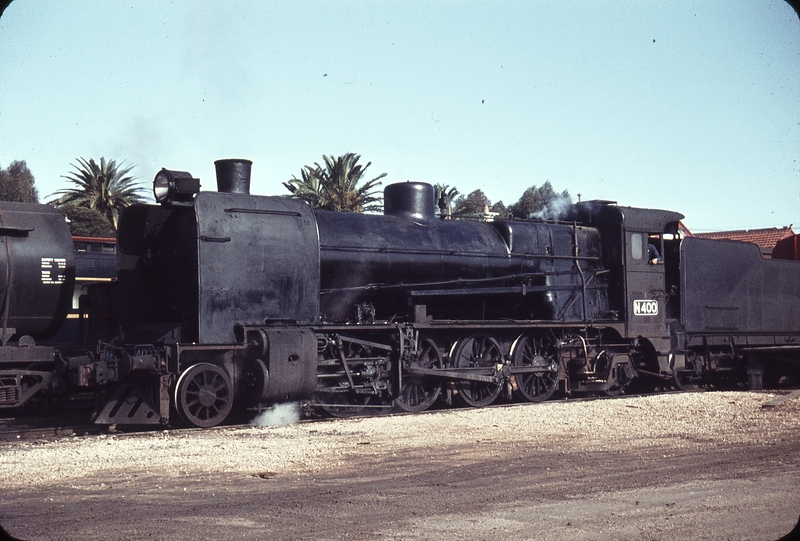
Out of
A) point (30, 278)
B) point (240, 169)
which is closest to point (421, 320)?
point (240, 169)

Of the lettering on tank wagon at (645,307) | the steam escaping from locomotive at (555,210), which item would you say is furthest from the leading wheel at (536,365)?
the steam escaping from locomotive at (555,210)

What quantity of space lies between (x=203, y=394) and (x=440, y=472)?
4.13 metres

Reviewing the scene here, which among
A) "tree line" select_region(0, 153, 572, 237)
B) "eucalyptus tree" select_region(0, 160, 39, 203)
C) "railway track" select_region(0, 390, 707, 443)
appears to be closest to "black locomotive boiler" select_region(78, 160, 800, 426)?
"railway track" select_region(0, 390, 707, 443)

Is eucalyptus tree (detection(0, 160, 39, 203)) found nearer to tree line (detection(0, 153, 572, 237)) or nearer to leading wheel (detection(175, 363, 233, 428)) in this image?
tree line (detection(0, 153, 572, 237))

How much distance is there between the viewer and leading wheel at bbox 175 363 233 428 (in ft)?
34.1

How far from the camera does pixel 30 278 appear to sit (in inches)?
459

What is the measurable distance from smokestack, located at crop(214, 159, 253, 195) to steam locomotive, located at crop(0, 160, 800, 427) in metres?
0.03

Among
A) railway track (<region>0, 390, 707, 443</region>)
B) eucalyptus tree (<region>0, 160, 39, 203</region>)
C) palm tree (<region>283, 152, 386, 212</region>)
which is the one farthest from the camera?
eucalyptus tree (<region>0, 160, 39, 203</region>)

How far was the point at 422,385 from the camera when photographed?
13.2 metres

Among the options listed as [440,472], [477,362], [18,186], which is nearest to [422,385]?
[477,362]

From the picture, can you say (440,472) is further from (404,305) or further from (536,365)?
(536,365)

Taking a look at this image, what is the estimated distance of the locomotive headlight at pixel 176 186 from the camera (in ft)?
36.0

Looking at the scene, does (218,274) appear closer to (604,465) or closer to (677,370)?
(604,465)

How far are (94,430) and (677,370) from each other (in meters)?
10.8
